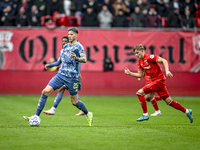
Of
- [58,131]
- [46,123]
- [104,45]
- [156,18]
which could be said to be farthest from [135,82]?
[58,131]

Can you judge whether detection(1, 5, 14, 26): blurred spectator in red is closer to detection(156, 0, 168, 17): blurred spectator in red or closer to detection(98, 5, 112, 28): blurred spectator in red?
detection(98, 5, 112, 28): blurred spectator in red

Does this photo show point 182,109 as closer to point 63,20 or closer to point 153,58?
point 153,58

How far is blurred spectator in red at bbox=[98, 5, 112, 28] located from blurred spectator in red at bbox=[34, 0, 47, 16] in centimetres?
324

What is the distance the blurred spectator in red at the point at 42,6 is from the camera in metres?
19.9

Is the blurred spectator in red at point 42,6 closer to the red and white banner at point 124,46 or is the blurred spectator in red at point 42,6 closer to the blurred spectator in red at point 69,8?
the blurred spectator in red at point 69,8

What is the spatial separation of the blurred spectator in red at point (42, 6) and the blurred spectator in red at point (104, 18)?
3.24 m

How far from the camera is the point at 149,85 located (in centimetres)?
901

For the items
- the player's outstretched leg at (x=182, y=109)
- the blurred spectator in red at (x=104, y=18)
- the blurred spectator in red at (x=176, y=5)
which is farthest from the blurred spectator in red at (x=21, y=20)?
the player's outstretched leg at (x=182, y=109)

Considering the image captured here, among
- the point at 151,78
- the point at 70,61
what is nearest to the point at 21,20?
the point at 151,78

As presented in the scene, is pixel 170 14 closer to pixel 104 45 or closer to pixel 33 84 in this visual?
pixel 104 45

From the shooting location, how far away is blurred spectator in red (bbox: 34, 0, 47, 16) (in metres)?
19.9

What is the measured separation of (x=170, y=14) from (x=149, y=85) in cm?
1172

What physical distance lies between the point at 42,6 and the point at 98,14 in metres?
3.35

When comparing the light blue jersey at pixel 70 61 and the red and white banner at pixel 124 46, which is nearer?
the light blue jersey at pixel 70 61
